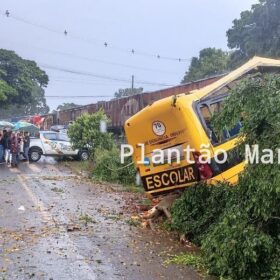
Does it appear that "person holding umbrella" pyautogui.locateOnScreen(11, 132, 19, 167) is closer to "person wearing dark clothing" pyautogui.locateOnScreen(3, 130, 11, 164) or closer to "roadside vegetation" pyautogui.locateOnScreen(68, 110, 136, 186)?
"person wearing dark clothing" pyautogui.locateOnScreen(3, 130, 11, 164)

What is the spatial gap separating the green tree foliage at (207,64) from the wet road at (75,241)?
3242cm

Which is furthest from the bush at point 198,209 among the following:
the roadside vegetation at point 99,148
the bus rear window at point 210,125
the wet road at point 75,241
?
the roadside vegetation at point 99,148

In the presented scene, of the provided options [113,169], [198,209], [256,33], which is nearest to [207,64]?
[256,33]

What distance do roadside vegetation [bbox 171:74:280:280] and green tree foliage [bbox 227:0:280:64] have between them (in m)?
22.6

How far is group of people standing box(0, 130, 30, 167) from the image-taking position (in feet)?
63.1

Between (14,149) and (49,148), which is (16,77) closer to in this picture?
(49,148)

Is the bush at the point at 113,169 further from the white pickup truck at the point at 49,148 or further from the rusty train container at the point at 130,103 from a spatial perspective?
the white pickup truck at the point at 49,148

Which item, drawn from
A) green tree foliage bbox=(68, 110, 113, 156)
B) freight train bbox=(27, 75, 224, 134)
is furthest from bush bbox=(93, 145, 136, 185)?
freight train bbox=(27, 75, 224, 134)

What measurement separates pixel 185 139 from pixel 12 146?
12.4m

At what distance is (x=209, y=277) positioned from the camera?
599cm

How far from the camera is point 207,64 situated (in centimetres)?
4431

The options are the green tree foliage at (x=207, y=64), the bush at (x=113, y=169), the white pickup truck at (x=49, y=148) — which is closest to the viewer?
the bush at (x=113, y=169)

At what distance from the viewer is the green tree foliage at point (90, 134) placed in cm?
1952

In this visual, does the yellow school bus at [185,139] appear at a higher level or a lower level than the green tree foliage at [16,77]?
lower
